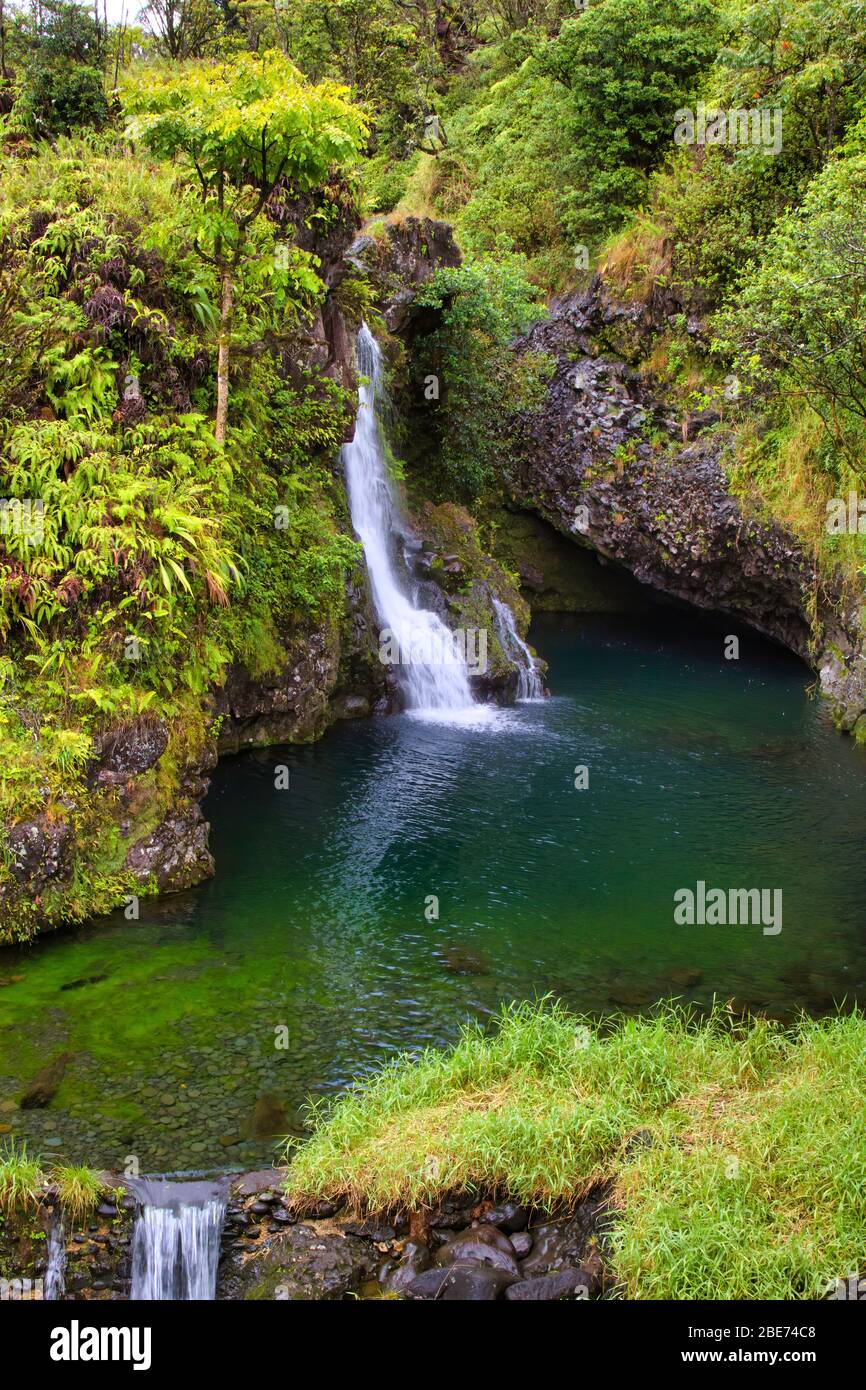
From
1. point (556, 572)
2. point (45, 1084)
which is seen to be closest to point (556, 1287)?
point (45, 1084)

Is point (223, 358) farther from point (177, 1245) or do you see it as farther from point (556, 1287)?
point (556, 1287)

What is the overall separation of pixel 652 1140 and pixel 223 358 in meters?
11.3

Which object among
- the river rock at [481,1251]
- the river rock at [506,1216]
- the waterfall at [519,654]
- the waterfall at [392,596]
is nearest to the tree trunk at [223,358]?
the waterfall at [392,596]

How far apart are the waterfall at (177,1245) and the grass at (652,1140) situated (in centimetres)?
61

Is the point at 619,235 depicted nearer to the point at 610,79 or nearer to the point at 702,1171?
the point at 610,79

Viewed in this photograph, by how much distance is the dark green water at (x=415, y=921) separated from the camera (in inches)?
350

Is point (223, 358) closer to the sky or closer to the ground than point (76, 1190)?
closer to the sky

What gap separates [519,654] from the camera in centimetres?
2292

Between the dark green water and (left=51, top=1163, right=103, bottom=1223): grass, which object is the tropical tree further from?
(left=51, top=1163, right=103, bottom=1223): grass

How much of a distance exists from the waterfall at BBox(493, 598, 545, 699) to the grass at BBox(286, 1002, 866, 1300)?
13.5 meters

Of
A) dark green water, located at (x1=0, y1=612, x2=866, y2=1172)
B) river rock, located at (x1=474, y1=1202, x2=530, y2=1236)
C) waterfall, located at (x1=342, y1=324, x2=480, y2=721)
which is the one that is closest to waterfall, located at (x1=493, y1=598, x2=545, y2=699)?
waterfall, located at (x1=342, y1=324, x2=480, y2=721)

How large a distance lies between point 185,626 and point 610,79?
69.1 feet

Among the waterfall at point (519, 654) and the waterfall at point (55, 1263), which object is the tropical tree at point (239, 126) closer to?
the waterfall at point (519, 654)
